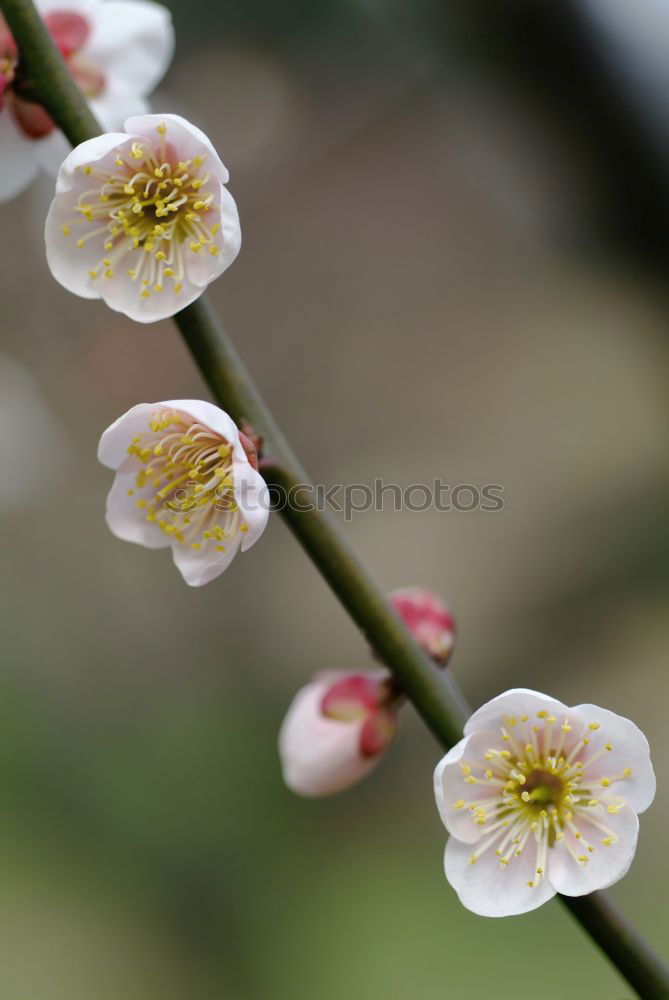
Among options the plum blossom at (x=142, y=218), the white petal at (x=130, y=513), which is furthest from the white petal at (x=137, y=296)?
the white petal at (x=130, y=513)

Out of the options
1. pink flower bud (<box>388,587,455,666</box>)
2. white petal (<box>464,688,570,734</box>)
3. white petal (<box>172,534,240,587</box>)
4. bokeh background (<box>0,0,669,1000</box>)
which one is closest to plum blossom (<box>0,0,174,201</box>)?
white petal (<box>172,534,240,587</box>)

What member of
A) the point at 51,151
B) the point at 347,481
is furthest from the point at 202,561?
the point at 347,481

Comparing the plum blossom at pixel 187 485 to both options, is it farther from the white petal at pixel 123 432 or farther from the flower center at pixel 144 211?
the flower center at pixel 144 211

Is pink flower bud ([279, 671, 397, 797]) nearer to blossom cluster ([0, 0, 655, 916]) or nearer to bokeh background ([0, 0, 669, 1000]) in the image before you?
blossom cluster ([0, 0, 655, 916])

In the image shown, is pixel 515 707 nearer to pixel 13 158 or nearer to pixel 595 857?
pixel 595 857

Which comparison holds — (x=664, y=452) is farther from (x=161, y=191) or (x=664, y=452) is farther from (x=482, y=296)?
(x=161, y=191)

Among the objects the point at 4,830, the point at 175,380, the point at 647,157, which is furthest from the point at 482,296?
the point at 4,830
